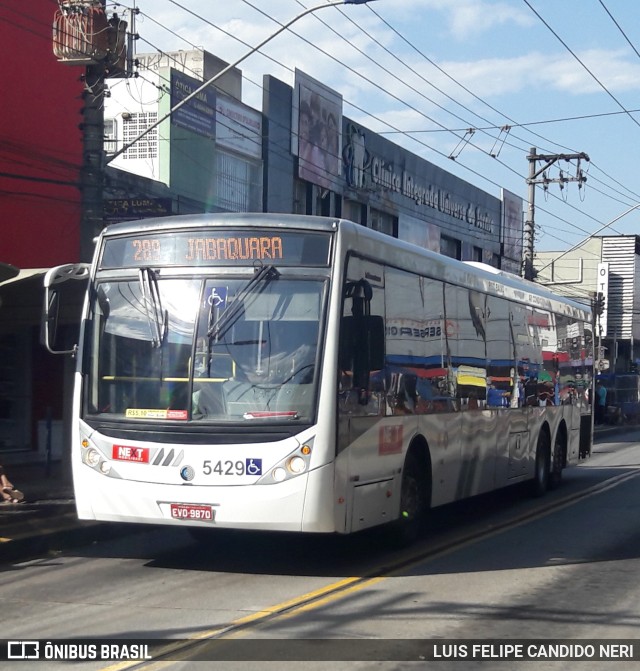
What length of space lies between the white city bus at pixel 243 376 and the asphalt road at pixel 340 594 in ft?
2.00

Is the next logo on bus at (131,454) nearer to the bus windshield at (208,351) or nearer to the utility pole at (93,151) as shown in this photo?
the bus windshield at (208,351)

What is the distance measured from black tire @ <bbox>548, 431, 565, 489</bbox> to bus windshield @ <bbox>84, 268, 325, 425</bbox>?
32.1 ft

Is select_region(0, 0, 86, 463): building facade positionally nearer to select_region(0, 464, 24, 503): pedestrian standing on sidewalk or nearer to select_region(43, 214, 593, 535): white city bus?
select_region(0, 464, 24, 503): pedestrian standing on sidewalk

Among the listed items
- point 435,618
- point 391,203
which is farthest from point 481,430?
point 391,203

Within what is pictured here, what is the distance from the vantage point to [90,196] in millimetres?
16016

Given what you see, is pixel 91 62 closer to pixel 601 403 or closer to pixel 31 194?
pixel 31 194

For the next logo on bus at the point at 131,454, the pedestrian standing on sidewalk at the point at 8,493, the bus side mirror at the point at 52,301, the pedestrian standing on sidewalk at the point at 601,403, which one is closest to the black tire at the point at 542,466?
the pedestrian standing on sidewalk at the point at 8,493

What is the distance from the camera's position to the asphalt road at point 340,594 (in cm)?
712

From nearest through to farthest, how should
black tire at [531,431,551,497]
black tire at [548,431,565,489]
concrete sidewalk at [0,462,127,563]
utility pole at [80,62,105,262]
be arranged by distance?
concrete sidewalk at [0,462,127,563] < utility pole at [80,62,105,262] < black tire at [531,431,551,497] < black tire at [548,431,565,489]

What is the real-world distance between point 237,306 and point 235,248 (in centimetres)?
56

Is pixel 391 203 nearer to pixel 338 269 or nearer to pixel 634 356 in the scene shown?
pixel 338 269

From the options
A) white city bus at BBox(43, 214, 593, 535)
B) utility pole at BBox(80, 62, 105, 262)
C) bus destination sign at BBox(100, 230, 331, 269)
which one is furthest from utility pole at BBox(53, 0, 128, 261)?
bus destination sign at BBox(100, 230, 331, 269)

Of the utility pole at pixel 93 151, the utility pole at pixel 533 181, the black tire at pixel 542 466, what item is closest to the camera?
the utility pole at pixel 93 151

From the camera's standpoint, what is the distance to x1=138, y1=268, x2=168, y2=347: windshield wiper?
9.55 m
